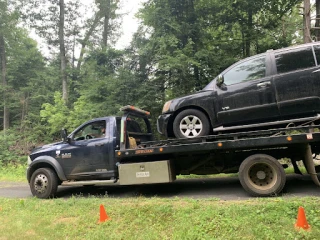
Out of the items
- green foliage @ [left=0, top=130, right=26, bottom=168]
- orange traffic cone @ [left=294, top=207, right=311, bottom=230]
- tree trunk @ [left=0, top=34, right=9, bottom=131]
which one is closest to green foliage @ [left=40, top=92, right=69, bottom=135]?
green foliage @ [left=0, top=130, right=26, bottom=168]

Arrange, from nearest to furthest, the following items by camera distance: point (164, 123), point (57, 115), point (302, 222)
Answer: point (302, 222) → point (164, 123) → point (57, 115)

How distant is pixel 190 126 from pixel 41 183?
154 inches

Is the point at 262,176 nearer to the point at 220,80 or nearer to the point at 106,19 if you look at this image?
the point at 220,80

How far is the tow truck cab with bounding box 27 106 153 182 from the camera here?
6.21 meters

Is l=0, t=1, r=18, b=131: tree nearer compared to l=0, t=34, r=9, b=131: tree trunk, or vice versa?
l=0, t=1, r=18, b=131: tree

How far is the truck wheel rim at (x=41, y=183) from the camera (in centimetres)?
643

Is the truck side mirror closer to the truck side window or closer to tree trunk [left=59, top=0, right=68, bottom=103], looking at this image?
the truck side window

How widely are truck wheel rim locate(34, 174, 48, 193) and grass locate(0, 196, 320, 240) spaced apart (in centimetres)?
114

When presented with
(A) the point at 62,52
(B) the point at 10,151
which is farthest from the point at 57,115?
(A) the point at 62,52

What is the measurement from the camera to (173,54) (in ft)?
35.0

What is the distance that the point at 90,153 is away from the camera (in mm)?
6355

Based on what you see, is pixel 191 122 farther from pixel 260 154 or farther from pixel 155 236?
pixel 155 236

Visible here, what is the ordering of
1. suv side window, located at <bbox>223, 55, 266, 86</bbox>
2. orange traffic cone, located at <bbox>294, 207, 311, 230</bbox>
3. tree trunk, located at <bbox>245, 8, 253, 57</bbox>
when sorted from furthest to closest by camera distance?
tree trunk, located at <bbox>245, 8, 253, 57</bbox>, suv side window, located at <bbox>223, 55, 266, 86</bbox>, orange traffic cone, located at <bbox>294, 207, 311, 230</bbox>

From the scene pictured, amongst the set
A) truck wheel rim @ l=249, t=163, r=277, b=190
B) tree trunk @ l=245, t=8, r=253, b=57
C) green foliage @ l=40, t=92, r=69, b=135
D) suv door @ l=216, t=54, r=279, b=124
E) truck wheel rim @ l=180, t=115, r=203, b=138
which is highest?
tree trunk @ l=245, t=8, r=253, b=57
